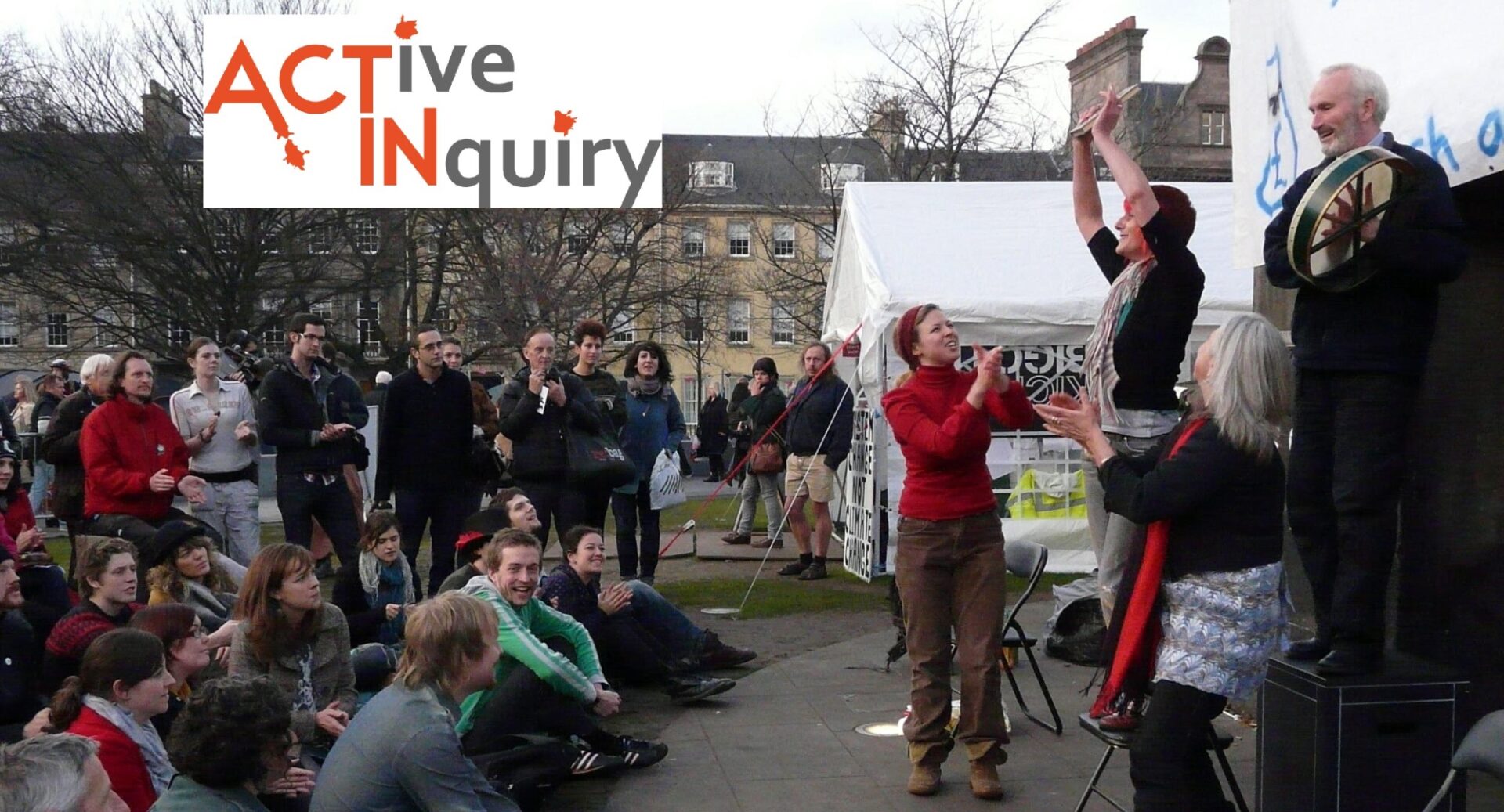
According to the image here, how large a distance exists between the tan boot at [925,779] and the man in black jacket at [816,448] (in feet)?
19.5

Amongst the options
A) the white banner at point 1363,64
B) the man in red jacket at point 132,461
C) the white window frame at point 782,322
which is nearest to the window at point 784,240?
the white window frame at point 782,322

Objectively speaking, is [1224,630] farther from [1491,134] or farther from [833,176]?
[833,176]

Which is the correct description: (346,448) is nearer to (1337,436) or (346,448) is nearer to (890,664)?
(890,664)

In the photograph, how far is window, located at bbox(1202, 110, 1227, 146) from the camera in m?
46.8

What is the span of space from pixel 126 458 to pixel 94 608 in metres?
2.78

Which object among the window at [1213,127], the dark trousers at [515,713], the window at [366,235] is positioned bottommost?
the dark trousers at [515,713]

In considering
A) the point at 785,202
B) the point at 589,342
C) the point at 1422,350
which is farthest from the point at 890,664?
the point at 785,202

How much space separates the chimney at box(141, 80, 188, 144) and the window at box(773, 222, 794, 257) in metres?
16.6

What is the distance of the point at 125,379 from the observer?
316 inches

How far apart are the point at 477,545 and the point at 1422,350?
14.4ft

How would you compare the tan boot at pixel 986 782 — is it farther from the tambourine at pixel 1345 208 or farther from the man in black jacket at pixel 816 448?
the man in black jacket at pixel 816 448

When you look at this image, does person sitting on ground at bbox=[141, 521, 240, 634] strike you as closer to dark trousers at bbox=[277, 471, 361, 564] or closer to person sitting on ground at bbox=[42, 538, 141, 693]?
person sitting on ground at bbox=[42, 538, 141, 693]

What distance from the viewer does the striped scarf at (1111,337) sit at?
15.4 feet

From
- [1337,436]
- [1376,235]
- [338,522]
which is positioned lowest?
[338,522]
